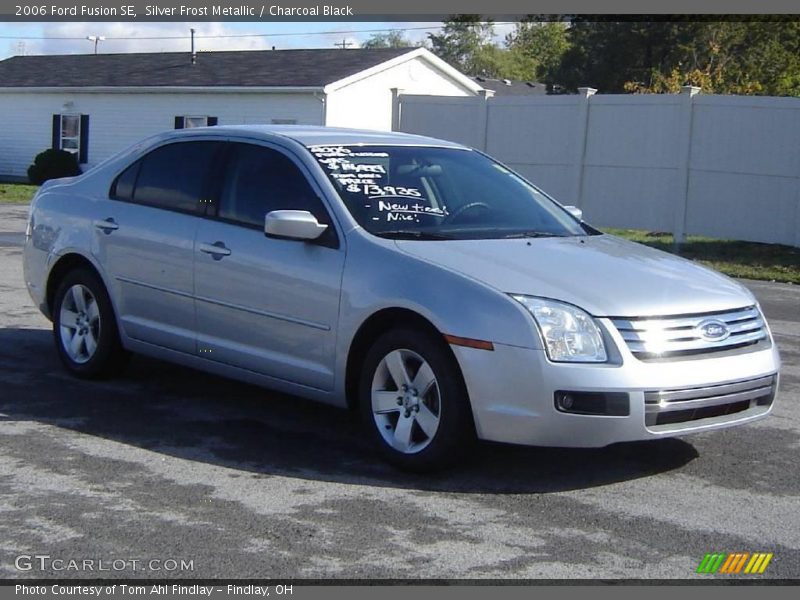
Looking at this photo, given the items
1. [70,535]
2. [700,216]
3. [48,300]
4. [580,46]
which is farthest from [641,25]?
[70,535]

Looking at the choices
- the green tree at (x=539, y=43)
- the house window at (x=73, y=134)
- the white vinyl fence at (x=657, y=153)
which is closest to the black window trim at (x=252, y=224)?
the white vinyl fence at (x=657, y=153)

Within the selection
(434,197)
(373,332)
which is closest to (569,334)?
(373,332)

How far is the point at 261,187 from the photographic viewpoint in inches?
266

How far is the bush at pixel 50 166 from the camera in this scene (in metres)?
34.1

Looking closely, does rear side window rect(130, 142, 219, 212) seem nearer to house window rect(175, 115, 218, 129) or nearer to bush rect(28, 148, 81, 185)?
house window rect(175, 115, 218, 129)

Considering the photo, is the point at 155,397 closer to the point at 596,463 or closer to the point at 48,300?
the point at 48,300

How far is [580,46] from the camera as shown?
1989 inches

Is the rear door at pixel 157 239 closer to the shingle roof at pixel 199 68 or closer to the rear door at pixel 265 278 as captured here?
the rear door at pixel 265 278

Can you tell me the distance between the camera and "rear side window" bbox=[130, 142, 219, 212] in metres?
7.11

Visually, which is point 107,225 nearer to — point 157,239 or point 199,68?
point 157,239

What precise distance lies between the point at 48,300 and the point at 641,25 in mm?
41995

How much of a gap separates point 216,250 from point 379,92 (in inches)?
1030

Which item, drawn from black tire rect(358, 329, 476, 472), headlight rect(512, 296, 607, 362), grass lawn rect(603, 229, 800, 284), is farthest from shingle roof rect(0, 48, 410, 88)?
headlight rect(512, 296, 607, 362)

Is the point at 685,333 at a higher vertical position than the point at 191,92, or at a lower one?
lower
